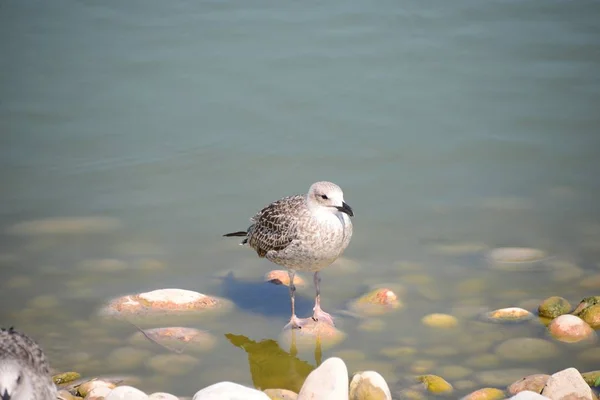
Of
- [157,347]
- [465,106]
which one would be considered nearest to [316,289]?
[157,347]

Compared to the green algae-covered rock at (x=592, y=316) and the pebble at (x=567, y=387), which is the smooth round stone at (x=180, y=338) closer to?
the pebble at (x=567, y=387)

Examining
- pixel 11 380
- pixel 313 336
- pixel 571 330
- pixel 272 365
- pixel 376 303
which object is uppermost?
pixel 376 303

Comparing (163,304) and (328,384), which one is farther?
(163,304)

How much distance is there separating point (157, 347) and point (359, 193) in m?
4.05

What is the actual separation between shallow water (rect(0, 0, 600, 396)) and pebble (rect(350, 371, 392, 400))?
2.37 ft

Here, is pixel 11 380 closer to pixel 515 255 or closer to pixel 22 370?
pixel 22 370

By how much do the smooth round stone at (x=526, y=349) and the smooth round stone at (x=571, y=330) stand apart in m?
0.15

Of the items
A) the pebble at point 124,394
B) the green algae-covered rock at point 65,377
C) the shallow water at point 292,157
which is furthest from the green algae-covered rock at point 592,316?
the green algae-covered rock at point 65,377

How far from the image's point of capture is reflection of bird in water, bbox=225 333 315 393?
8.06 metres

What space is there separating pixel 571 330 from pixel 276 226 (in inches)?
121

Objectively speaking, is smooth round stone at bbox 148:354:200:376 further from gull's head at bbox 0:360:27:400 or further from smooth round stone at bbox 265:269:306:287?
gull's head at bbox 0:360:27:400

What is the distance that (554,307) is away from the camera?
8.71 metres

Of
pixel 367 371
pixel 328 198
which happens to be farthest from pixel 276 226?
pixel 367 371

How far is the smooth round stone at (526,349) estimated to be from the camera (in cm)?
811
